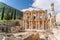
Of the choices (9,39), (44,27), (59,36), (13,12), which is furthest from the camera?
(13,12)

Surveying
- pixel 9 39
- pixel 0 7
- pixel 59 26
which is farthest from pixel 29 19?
pixel 59 26

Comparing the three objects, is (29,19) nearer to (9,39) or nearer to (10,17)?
(10,17)

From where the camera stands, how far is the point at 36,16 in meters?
17.1

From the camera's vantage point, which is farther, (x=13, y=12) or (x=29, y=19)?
(x=13, y=12)

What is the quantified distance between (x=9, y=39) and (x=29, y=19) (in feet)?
47.9

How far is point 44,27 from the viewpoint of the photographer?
52.1 feet

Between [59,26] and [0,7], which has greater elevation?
[0,7]

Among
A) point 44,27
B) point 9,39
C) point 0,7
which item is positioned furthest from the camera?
point 0,7

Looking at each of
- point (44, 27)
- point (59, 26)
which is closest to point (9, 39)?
point (59, 26)

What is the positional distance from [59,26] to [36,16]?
16150 mm

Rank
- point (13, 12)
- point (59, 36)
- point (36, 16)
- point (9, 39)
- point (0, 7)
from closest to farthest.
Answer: point (59, 36) → point (9, 39) → point (36, 16) → point (0, 7) → point (13, 12)

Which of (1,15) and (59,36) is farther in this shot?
(1,15)

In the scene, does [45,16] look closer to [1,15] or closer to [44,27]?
[44,27]

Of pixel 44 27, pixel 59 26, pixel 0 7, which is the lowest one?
pixel 44 27
